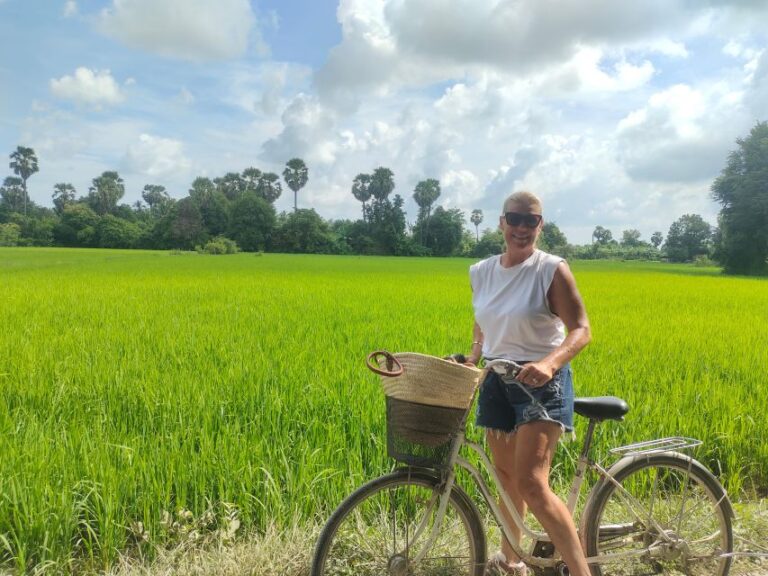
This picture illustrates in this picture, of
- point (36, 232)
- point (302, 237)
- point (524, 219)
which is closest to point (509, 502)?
point (524, 219)

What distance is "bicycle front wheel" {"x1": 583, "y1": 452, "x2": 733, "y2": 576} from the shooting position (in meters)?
2.28

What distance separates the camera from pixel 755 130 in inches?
1887

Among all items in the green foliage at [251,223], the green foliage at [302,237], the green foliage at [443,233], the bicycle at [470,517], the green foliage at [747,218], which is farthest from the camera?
the green foliage at [443,233]

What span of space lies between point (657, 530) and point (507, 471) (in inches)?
29.5

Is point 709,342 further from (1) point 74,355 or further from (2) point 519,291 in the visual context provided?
(1) point 74,355

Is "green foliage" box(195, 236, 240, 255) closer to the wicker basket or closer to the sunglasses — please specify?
the sunglasses

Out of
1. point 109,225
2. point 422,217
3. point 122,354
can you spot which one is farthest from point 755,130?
point 109,225

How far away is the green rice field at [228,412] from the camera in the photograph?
8.80 feet

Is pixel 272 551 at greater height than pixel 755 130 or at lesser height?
lesser

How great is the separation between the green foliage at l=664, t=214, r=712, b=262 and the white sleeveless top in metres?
99.0

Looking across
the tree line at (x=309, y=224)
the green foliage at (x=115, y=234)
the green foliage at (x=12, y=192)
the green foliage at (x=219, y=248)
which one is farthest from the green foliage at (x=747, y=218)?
the green foliage at (x=12, y=192)

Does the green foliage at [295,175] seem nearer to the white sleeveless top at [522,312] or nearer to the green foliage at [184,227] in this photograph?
the green foliage at [184,227]

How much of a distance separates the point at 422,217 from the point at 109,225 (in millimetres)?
46674

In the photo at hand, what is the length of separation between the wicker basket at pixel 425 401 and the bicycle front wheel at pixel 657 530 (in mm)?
890
